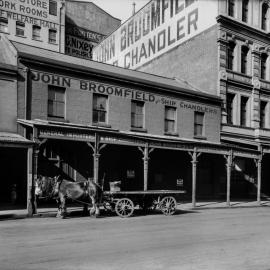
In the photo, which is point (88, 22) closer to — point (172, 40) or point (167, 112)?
point (172, 40)

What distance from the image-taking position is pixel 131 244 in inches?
376

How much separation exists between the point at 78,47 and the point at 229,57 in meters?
25.3

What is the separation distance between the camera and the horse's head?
47.1 ft

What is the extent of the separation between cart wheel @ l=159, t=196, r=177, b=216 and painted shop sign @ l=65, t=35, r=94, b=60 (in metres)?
35.1

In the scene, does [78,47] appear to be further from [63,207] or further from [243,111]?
[63,207]

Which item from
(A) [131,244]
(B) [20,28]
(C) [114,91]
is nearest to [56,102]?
(C) [114,91]

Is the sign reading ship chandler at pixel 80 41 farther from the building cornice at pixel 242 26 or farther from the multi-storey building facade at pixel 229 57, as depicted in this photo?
the building cornice at pixel 242 26

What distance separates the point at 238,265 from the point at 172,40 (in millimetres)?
27396

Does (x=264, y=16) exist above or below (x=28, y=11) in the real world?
below

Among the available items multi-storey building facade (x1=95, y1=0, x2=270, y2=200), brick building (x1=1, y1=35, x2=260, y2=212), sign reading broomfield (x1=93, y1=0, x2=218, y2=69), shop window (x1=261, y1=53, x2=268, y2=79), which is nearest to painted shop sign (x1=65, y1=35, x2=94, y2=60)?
sign reading broomfield (x1=93, y1=0, x2=218, y2=69)

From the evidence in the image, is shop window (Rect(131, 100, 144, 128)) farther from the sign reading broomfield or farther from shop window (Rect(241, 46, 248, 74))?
shop window (Rect(241, 46, 248, 74))

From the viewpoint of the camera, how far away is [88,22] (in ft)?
165

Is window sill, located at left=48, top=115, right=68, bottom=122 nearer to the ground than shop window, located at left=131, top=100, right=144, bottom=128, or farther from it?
nearer to the ground

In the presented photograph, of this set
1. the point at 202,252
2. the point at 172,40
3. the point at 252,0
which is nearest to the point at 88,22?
the point at 172,40
